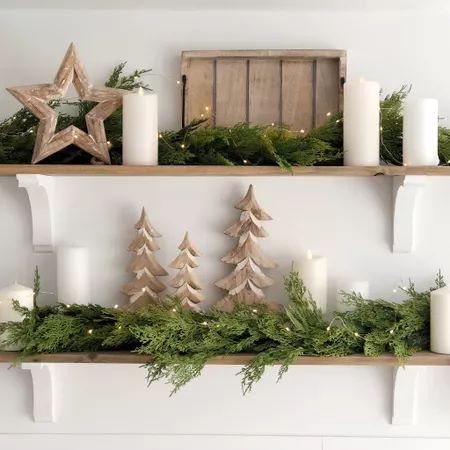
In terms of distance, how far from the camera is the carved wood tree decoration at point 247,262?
1.38 m

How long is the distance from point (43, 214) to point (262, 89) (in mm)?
519

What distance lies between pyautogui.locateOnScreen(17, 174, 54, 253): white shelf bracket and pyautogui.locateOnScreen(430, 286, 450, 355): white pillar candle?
0.77 meters

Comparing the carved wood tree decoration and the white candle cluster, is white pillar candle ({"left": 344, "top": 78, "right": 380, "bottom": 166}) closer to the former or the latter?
the white candle cluster

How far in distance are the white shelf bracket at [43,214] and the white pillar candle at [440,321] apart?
77cm

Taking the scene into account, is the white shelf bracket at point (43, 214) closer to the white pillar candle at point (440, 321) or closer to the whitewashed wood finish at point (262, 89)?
the whitewashed wood finish at point (262, 89)

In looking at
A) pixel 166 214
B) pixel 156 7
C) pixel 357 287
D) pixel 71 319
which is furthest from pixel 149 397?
pixel 156 7

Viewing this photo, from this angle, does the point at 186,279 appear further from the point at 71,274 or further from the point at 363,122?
the point at 363,122

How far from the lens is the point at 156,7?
→ 141 cm

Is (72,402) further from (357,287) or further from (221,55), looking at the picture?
(221,55)

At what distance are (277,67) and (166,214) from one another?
0.38 m

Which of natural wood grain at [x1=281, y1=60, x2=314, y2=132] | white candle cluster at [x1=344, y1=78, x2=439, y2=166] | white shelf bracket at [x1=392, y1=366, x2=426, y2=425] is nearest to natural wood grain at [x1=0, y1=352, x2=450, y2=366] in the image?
white shelf bracket at [x1=392, y1=366, x2=426, y2=425]

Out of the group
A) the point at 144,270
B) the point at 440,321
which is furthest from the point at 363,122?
the point at 144,270

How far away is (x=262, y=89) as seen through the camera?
55.2 inches

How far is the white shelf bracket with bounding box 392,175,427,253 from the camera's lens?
1356 mm
